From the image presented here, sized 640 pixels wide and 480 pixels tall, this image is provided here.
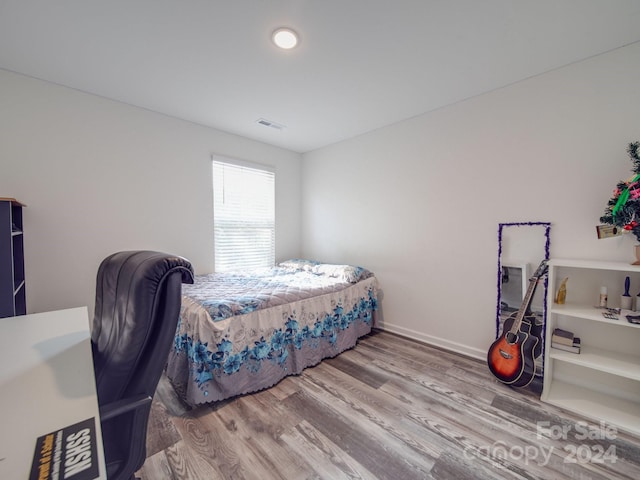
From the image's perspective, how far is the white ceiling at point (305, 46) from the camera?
150 cm

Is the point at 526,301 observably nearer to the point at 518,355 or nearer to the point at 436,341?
the point at 518,355

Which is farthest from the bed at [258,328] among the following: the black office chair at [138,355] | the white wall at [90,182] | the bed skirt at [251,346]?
the black office chair at [138,355]

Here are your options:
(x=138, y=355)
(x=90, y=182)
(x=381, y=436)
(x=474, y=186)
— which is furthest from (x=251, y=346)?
(x=474, y=186)

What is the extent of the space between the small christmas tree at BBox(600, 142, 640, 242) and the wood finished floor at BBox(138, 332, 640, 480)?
4.20ft

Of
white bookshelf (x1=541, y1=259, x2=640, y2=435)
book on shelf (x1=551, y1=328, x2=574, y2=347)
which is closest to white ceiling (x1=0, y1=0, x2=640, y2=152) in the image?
white bookshelf (x1=541, y1=259, x2=640, y2=435)

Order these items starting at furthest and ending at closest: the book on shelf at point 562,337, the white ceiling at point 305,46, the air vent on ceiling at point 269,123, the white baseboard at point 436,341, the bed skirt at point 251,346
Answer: the air vent on ceiling at point 269,123 → the white baseboard at point 436,341 → the book on shelf at point 562,337 → the bed skirt at point 251,346 → the white ceiling at point 305,46

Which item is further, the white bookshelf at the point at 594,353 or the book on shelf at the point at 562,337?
the book on shelf at the point at 562,337

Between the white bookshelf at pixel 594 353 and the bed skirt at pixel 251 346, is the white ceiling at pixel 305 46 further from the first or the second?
the bed skirt at pixel 251 346

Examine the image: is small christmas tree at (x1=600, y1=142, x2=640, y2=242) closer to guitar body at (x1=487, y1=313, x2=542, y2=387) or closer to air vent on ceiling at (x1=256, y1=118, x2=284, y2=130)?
guitar body at (x1=487, y1=313, x2=542, y2=387)

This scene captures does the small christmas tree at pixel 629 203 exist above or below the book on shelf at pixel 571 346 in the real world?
above

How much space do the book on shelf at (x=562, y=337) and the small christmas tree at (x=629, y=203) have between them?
789 millimetres

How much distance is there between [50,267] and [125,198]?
84 centimetres

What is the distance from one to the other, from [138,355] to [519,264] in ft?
8.77

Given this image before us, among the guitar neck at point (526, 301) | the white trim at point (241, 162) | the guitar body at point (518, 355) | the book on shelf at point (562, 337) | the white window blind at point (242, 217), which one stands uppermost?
the white trim at point (241, 162)
